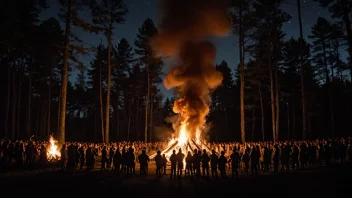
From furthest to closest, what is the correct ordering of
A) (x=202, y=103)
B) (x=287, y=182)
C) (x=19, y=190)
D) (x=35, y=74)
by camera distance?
(x=35, y=74) → (x=202, y=103) → (x=287, y=182) → (x=19, y=190)

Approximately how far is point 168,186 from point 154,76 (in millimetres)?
30348

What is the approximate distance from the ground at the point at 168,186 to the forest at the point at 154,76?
7242 millimetres

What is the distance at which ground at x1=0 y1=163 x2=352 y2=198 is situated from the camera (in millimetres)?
9445

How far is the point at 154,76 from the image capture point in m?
40.4

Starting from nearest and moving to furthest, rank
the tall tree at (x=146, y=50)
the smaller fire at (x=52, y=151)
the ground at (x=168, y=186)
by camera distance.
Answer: the ground at (x=168, y=186) → the smaller fire at (x=52, y=151) → the tall tree at (x=146, y=50)

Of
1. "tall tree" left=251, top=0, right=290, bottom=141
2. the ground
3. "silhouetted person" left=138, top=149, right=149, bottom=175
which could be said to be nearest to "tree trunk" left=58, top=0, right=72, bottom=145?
the ground

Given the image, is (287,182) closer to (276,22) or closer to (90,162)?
(90,162)

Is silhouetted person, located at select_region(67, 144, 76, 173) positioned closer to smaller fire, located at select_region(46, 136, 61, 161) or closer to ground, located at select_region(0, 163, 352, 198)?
ground, located at select_region(0, 163, 352, 198)

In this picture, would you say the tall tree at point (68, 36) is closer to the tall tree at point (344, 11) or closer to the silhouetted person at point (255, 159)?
the silhouetted person at point (255, 159)

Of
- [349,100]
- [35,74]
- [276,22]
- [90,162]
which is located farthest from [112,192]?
[349,100]

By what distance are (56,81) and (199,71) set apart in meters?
21.9

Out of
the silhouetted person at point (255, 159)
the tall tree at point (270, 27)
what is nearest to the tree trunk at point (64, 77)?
the silhouetted person at point (255, 159)

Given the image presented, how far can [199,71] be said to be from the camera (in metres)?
26.3

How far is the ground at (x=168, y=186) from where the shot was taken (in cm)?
945
